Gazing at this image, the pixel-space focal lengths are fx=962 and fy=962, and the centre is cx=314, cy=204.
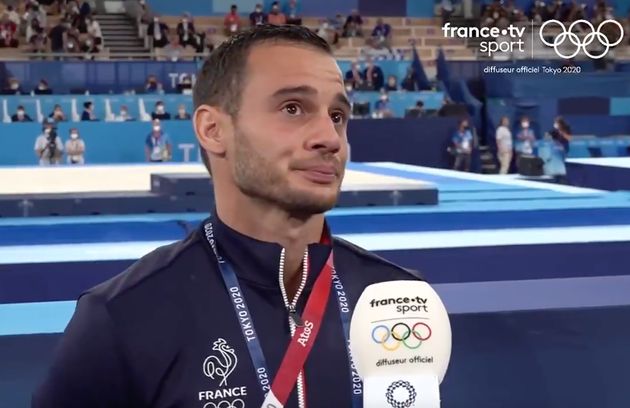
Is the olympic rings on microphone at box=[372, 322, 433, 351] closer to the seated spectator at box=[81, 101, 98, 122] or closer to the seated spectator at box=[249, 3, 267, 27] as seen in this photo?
the seated spectator at box=[81, 101, 98, 122]

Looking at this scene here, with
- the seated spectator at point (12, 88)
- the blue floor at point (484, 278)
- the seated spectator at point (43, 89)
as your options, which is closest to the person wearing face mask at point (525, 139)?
the seated spectator at point (43, 89)

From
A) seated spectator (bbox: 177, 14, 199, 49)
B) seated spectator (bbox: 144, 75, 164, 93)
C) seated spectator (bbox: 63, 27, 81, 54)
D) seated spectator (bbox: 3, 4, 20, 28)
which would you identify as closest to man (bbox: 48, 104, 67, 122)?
seated spectator (bbox: 144, 75, 164, 93)

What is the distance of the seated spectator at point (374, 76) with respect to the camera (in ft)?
53.8

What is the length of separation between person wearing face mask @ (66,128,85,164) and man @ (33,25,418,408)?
11989mm

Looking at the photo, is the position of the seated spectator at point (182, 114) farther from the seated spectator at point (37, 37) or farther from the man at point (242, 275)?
the man at point (242, 275)

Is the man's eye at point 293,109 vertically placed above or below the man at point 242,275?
above

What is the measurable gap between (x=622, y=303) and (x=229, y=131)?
201cm

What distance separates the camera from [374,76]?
16453 mm

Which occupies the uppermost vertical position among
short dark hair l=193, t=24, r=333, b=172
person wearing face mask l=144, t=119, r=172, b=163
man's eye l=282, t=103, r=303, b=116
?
short dark hair l=193, t=24, r=333, b=172

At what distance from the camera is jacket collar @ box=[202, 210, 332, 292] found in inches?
57.0

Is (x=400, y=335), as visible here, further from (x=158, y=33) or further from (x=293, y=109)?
(x=158, y=33)

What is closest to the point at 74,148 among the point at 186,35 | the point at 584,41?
the point at 186,35

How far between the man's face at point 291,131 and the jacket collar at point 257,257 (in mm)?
68

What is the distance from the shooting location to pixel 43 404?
4.55 feet
